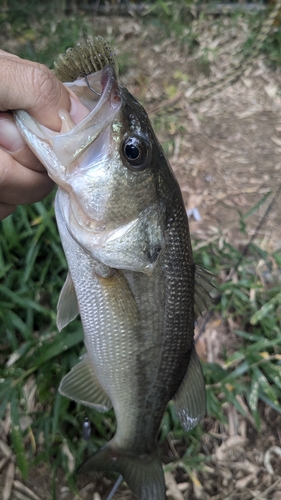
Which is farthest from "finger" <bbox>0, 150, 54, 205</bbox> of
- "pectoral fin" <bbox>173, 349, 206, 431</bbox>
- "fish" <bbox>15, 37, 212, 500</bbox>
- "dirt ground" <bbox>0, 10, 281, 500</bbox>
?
"dirt ground" <bbox>0, 10, 281, 500</bbox>

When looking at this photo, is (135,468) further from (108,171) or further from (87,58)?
(87,58)

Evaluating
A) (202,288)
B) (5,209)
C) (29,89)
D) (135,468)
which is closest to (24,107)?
(29,89)

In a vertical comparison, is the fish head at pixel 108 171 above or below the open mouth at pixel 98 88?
below

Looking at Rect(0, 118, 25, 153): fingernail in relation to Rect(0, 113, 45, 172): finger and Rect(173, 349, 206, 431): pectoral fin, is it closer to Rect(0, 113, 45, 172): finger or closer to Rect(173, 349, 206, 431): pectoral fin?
Rect(0, 113, 45, 172): finger

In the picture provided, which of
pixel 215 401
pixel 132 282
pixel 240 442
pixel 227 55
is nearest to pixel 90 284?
pixel 132 282

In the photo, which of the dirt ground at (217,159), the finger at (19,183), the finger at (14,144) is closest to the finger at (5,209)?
the finger at (19,183)

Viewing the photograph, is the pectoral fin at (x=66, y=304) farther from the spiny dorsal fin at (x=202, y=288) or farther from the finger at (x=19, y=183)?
the spiny dorsal fin at (x=202, y=288)
